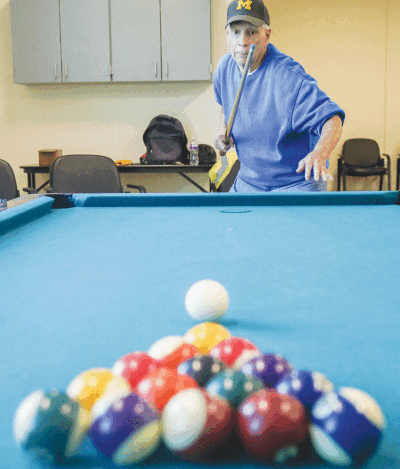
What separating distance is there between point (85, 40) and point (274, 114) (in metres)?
2.92

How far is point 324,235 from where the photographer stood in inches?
57.0

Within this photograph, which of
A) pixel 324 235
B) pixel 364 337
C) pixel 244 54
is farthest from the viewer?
pixel 244 54

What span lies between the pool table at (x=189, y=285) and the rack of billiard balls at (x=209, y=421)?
0.07 ft

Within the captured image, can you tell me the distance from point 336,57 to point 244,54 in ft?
13.5

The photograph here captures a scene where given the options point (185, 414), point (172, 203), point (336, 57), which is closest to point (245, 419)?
point (185, 414)

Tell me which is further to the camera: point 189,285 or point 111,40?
point 111,40

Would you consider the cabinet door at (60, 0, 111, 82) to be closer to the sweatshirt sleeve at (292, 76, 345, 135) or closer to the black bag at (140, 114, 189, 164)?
the black bag at (140, 114, 189, 164)

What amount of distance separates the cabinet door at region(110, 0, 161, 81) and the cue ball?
13.8 ft

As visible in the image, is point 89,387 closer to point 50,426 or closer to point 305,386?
point 50,426

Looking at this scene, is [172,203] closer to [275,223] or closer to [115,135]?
[275,223]

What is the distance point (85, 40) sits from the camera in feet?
15.3

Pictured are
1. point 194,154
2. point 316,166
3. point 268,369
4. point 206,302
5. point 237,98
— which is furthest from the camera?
point 194,154

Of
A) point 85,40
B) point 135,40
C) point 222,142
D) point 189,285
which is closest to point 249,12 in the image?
point 222,142

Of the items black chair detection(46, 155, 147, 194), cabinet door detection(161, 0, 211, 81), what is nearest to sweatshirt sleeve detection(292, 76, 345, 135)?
black chair detection(46, 155, 147, 194)
